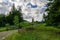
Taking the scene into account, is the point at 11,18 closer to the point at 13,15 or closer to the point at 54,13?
the point at 13,15

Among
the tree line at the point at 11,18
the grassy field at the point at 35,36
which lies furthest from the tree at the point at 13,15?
the grassy field at the point at 35,36

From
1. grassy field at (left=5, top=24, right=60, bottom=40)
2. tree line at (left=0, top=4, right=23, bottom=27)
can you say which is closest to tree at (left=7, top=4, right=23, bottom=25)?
tree line at (left=0, top=4, right=23, bottom=27)

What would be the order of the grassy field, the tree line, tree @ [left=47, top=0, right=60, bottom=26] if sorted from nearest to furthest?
the grassy field < tree @ [left=47, top=0, right=60, bottom=26] < the tree line

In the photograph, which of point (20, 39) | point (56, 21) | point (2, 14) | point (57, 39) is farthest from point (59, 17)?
point (2, 14)

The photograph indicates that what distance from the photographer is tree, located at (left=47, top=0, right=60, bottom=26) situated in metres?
24.0

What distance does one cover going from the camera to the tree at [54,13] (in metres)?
24.0

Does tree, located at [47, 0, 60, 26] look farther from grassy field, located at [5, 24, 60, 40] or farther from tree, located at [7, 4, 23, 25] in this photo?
tree, located at [7, 4, 23, 25]

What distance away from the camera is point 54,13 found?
79.7 ft

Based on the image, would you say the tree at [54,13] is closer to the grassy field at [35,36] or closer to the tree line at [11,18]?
the grassy field at [35,36]

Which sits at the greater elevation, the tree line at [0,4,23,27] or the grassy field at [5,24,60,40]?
the grassy field at [5,24,60,40]

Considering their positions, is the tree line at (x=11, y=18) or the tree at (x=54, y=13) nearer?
the tree at (x=54, y=13)

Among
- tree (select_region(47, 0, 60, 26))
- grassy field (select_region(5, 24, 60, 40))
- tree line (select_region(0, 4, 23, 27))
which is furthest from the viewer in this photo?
tree line (select_region(0, 4, 23, 27))

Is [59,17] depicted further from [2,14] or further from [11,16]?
[2,14]

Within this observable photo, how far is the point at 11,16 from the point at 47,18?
152 ft
